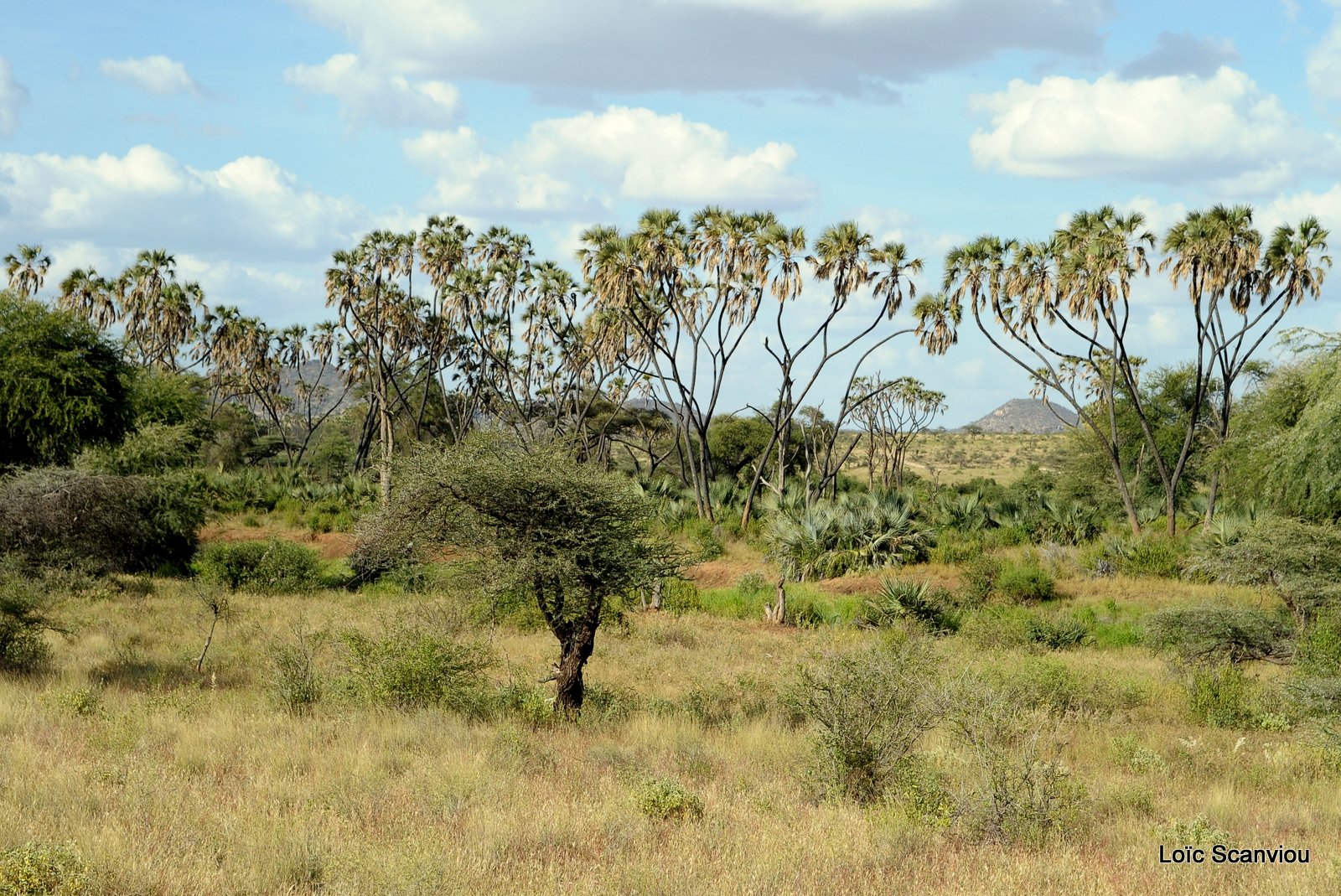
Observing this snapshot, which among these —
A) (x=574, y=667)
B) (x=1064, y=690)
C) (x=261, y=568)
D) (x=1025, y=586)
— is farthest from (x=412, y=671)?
(x=1025, y=586)

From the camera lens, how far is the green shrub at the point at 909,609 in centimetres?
2677

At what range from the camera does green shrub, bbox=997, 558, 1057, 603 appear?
28578mm

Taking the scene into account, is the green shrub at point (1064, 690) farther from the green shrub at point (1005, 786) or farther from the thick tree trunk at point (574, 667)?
the thick tree trunk at point (574, 667)

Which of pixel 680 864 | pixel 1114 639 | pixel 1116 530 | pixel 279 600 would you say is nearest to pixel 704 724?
pixel 680 864

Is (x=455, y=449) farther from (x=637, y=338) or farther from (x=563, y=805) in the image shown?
(x=637, y=338)

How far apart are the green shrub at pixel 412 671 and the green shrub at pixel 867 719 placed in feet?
17.3

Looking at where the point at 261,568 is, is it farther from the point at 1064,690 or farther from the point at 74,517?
the point at 1064,690

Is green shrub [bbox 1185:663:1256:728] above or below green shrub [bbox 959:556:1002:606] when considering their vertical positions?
below

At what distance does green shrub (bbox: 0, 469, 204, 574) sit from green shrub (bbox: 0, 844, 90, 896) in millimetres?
15900

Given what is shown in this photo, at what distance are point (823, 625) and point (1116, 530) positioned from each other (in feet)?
49.2

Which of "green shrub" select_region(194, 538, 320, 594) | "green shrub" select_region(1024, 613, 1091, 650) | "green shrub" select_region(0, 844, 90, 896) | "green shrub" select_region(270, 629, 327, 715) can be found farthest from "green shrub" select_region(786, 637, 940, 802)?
"green shrub" select_region(194, 538, 320, 594)

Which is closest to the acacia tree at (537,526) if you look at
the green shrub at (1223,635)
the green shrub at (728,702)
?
the green shrub at (728,702)

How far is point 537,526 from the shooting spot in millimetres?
14969

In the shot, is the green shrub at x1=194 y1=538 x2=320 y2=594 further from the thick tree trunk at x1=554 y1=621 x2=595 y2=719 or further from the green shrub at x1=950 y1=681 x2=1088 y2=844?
the green shrub at x1=950 y1=681 x2=1088 y2=844
